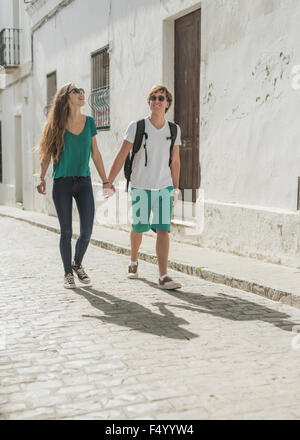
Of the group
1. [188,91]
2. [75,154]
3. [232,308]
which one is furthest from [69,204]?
[188,91]

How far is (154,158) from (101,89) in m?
7.06

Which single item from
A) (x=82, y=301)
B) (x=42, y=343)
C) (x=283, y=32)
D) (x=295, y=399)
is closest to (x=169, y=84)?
(x=283, y=32)

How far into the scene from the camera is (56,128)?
5.79m

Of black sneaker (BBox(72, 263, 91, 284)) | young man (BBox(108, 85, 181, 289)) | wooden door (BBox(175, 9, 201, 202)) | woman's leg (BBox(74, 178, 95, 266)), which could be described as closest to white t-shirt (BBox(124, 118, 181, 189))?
young man (BBox(108, 85, 181, 289))

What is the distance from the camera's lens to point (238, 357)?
3.77m

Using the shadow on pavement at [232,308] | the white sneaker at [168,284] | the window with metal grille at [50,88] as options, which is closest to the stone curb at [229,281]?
the shadow on pavement at [232,308]

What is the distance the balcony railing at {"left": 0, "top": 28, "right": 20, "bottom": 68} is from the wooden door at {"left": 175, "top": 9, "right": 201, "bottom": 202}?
1020 cm

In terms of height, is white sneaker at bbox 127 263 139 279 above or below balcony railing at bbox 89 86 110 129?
below

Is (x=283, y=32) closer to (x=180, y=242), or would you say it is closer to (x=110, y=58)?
(x=180, y=242)

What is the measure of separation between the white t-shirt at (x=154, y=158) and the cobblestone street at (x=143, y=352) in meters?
1.03

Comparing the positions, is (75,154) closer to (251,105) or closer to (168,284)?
(168,284)

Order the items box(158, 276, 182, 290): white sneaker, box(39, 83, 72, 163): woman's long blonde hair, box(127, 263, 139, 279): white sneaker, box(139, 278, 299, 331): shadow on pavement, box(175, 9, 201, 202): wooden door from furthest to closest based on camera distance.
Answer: box(175, 9, 201, 202): wooden door, box(127, 263, 139, 279): white sneaker, box(158, 276, 182, 290): white sneaker, box(39, 83, 72, 163): woman's long blonde hair, box(139, 278, 299, 331): shadow on pavement

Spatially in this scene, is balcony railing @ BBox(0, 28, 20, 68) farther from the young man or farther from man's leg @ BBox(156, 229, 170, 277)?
man's leg @ BBox(156, 229, 170, 277)

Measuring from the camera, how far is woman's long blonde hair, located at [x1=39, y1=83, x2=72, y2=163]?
5.78 meters
